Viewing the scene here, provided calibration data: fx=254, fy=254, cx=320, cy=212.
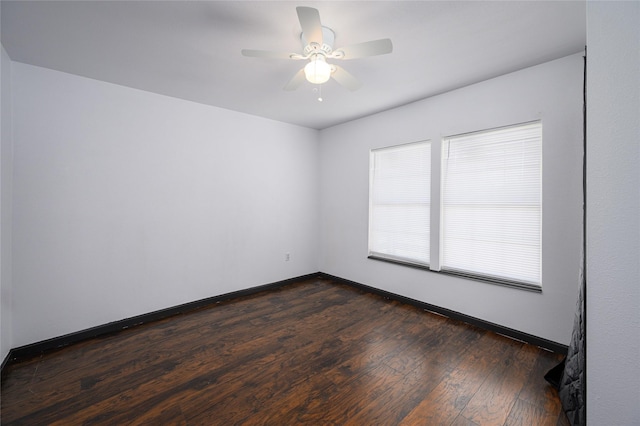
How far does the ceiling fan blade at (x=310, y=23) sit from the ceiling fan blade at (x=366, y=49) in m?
0.19

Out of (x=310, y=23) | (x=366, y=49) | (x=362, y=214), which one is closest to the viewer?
(x=310, y=23)

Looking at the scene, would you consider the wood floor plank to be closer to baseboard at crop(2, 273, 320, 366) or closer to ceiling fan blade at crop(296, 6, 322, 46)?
ceiling fan blade at crop(296, 6, 322, 46)

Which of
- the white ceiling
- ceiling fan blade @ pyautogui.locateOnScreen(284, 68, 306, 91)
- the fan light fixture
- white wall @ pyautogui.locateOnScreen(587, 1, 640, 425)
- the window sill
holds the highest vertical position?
the white ceiling

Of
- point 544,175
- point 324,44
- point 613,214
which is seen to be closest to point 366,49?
point 324,44

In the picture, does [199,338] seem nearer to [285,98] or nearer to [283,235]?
[283,235]

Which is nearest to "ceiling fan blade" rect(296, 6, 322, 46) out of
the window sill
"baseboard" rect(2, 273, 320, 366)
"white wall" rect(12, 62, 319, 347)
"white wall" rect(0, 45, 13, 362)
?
"white wall" rect(12, 62, 319, 347)

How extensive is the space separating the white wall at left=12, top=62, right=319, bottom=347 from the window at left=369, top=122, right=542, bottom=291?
1962 mm

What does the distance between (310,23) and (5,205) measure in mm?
2953

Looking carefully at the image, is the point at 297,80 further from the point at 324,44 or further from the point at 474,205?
the point at 474,205

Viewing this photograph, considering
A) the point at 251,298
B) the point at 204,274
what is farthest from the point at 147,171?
the point at 251,298

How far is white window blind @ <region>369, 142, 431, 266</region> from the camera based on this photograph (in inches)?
136

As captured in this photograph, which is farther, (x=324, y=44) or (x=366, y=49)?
(x=324, y=44)

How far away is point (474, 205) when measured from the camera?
2980 millimetres

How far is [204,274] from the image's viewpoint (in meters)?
3.51
